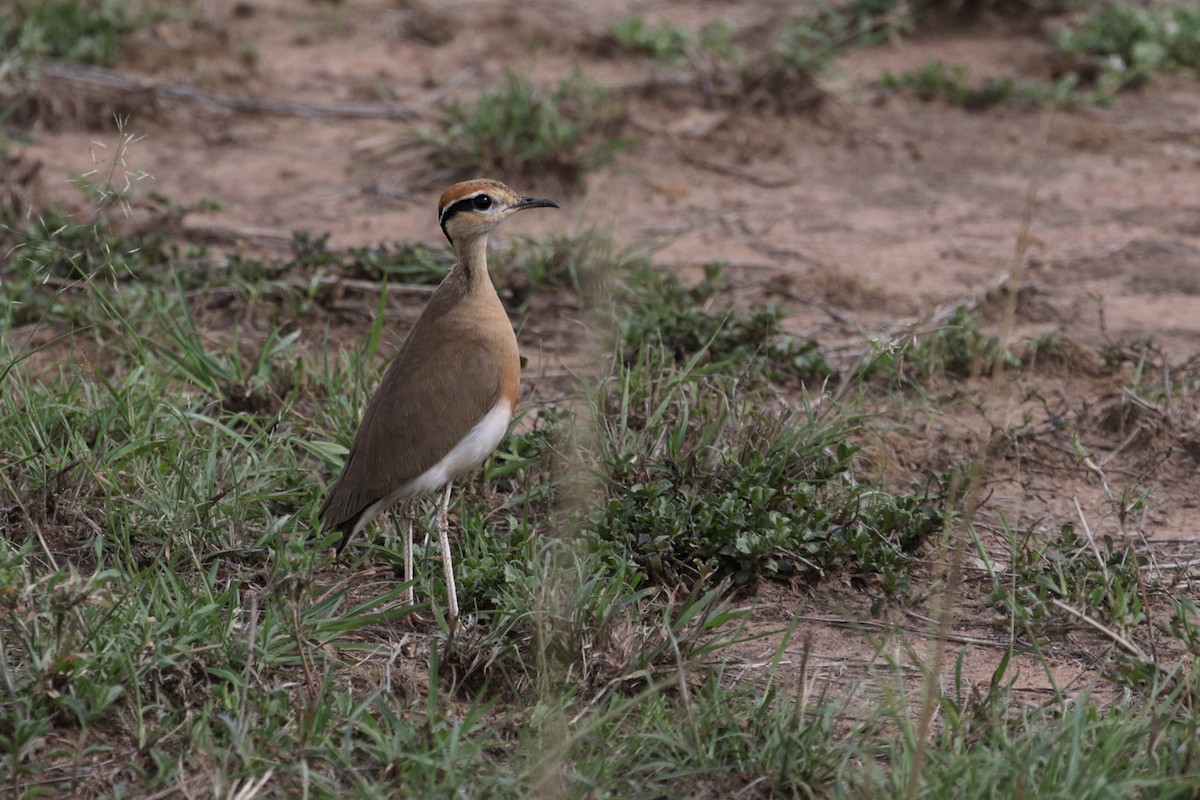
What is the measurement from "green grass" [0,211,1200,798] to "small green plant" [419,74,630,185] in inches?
71.0

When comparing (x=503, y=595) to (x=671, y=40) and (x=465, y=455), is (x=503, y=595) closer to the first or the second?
(x=465, y=455)

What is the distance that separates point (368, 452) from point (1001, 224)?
4129 mm

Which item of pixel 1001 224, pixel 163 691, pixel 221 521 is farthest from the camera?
pixel 1001 224

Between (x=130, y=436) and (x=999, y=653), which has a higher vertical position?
(x=130, y=436)

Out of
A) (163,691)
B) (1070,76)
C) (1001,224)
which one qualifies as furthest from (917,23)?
(163,691)

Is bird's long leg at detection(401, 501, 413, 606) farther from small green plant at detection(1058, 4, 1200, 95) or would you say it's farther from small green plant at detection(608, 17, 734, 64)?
small green plant at detection(1058, 4, 1200, 95)

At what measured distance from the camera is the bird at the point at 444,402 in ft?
13.6

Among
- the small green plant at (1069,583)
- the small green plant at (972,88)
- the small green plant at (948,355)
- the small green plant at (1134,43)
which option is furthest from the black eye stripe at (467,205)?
the small green plant at (1134,43)

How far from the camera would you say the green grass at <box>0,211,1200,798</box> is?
11.2 ft

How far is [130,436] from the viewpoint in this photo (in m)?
4.68


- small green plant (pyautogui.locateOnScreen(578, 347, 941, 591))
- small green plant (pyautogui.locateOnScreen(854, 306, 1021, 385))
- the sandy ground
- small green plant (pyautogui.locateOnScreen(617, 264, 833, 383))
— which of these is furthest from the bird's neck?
small green plant (pyautogui.locateOnScreen(854, 306, 1021, 385))

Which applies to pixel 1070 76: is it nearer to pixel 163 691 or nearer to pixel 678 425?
pixel 678 425

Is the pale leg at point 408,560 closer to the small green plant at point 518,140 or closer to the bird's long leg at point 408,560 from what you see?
the bird's long leg at point 408,560

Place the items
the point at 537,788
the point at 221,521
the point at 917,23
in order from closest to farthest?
the point at 537,788
the point at 221,521
the point at 917,23
